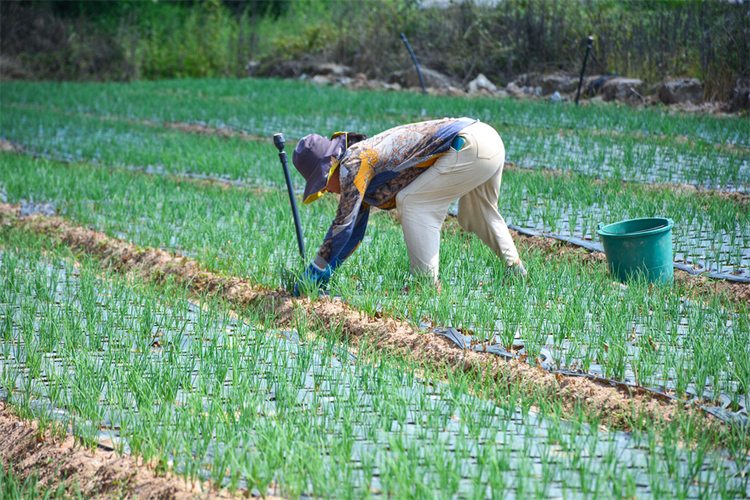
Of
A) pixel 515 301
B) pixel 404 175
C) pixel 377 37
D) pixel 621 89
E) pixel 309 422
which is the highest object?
pixel 377 37

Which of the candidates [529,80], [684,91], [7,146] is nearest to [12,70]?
[7,146]

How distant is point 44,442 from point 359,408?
3.54 ft

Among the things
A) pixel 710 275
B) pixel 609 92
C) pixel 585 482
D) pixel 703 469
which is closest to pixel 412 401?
pixel 585 482

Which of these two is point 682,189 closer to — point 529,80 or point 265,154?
point 265,154

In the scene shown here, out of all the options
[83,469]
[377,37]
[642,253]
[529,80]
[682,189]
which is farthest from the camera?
[377,37]

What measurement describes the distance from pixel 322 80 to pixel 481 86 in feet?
15.7

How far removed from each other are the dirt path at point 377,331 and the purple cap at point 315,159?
2.08ft

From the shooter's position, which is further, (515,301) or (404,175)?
(404,175)

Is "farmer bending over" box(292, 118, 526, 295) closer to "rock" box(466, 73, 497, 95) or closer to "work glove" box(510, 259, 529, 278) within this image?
"work glove" box(510, 259, 529, 278)

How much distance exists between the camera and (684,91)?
945 cm

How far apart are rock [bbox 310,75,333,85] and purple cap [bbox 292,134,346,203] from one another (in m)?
13.2

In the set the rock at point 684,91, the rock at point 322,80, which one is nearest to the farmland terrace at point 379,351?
the rock at point 684,91

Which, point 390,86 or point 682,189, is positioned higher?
point 390,86

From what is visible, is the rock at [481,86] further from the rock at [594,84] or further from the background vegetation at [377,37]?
the rock at [594,84]
